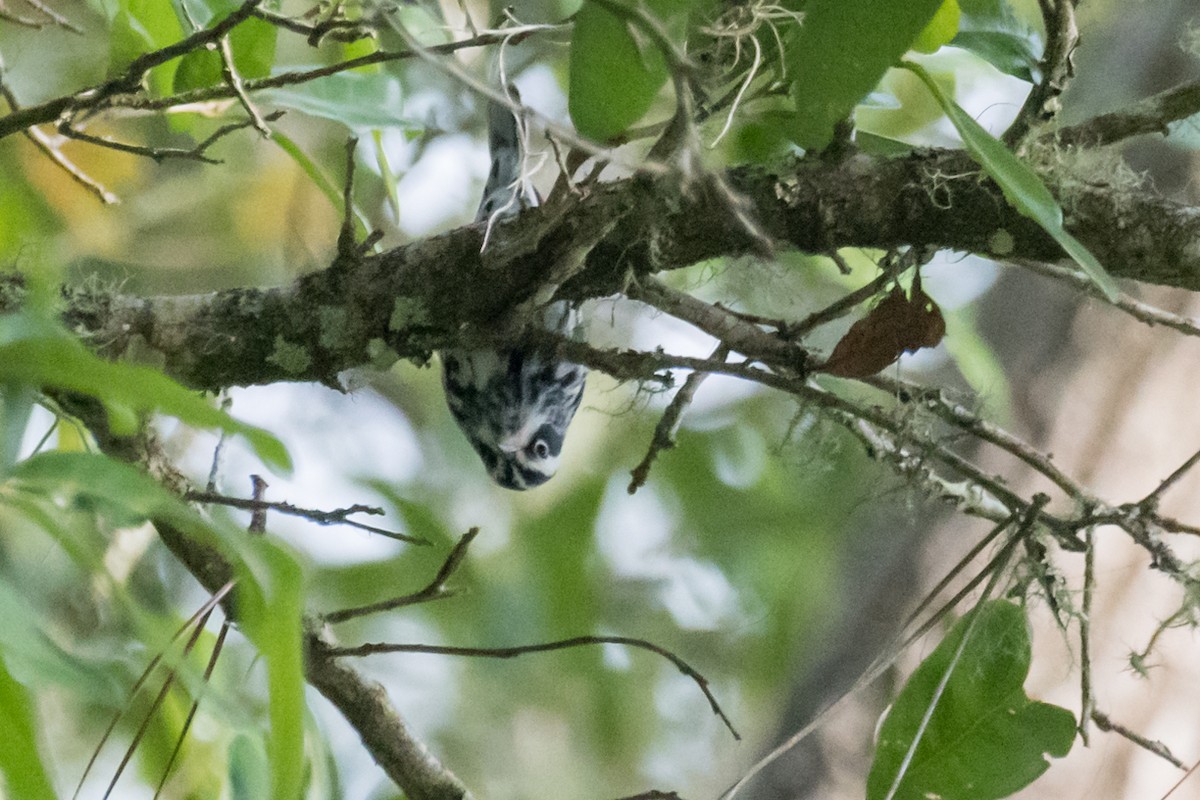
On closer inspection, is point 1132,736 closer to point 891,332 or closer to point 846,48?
point 891,332

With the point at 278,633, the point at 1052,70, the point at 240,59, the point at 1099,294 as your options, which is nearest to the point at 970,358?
the point at 1099,294

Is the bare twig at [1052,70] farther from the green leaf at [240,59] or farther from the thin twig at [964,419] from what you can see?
the green leaf at [240,59]

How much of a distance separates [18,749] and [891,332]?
0.49m

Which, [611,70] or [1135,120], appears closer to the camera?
[611,70]

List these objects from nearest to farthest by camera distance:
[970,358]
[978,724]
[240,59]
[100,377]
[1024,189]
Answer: [100,377] → [1024,189] → [978,724] → [240,59] → [970,358]

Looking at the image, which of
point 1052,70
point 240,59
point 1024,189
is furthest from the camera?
point 240,59

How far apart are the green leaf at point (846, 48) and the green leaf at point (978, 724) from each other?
36 centimetres

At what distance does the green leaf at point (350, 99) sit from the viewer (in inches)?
30.6

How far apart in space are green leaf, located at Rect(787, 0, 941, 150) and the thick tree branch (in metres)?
0.08

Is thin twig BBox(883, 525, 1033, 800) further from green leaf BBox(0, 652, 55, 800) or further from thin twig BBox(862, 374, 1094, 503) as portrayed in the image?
green leaf BBox(0, 652, 55, 800)

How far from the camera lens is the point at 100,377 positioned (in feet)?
1.02

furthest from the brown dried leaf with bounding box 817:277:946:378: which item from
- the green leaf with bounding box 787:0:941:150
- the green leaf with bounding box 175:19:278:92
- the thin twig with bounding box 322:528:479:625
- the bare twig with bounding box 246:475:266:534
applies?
the green leaf with bounding box 175:19:278:92

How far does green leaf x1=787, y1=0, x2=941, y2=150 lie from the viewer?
450mm

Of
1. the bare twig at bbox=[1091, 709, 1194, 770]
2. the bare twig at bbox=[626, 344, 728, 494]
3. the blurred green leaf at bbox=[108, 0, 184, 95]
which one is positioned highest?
the blurred green leaf at bbox=[108, 0, 184, 95]
